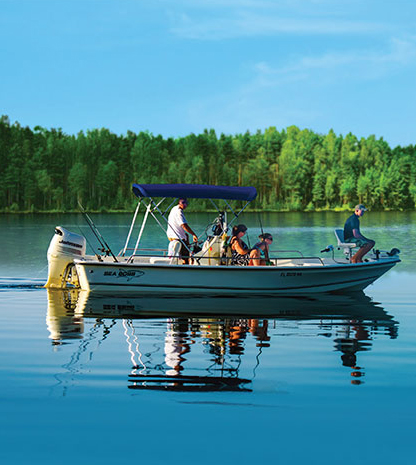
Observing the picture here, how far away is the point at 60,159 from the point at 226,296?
153473mm

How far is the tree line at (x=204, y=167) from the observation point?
155m

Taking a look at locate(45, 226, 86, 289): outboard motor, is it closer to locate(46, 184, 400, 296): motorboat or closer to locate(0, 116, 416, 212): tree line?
locate(46, 184, 400, 296): motorboat

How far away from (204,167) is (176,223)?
525ft

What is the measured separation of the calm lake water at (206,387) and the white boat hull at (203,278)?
1.90m

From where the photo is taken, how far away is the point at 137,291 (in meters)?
18.1

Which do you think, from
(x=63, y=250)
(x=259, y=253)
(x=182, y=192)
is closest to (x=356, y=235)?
(x=259, y=253)

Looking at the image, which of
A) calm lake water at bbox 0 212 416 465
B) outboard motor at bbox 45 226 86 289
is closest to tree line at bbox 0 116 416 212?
outboard motor at bbox 45 226 86 289

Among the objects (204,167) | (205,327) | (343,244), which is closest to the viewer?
(205,327)

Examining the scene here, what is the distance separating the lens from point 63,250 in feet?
62.1

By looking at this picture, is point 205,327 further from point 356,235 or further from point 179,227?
point 356,235

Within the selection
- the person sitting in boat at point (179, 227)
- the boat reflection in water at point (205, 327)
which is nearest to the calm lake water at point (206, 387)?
the boat reflection in water at point (205, 327)

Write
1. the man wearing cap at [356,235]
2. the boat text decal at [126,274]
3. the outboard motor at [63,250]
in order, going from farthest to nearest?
1. the outboard motor at [63,250]
2. the man wearing cap at [356,235]
3. the boat text decal at [126,274]

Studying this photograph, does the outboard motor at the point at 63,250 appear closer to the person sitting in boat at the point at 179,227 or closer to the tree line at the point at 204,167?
the person sitting in boat at the point at 179,227

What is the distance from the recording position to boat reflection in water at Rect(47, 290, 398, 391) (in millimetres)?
9477
